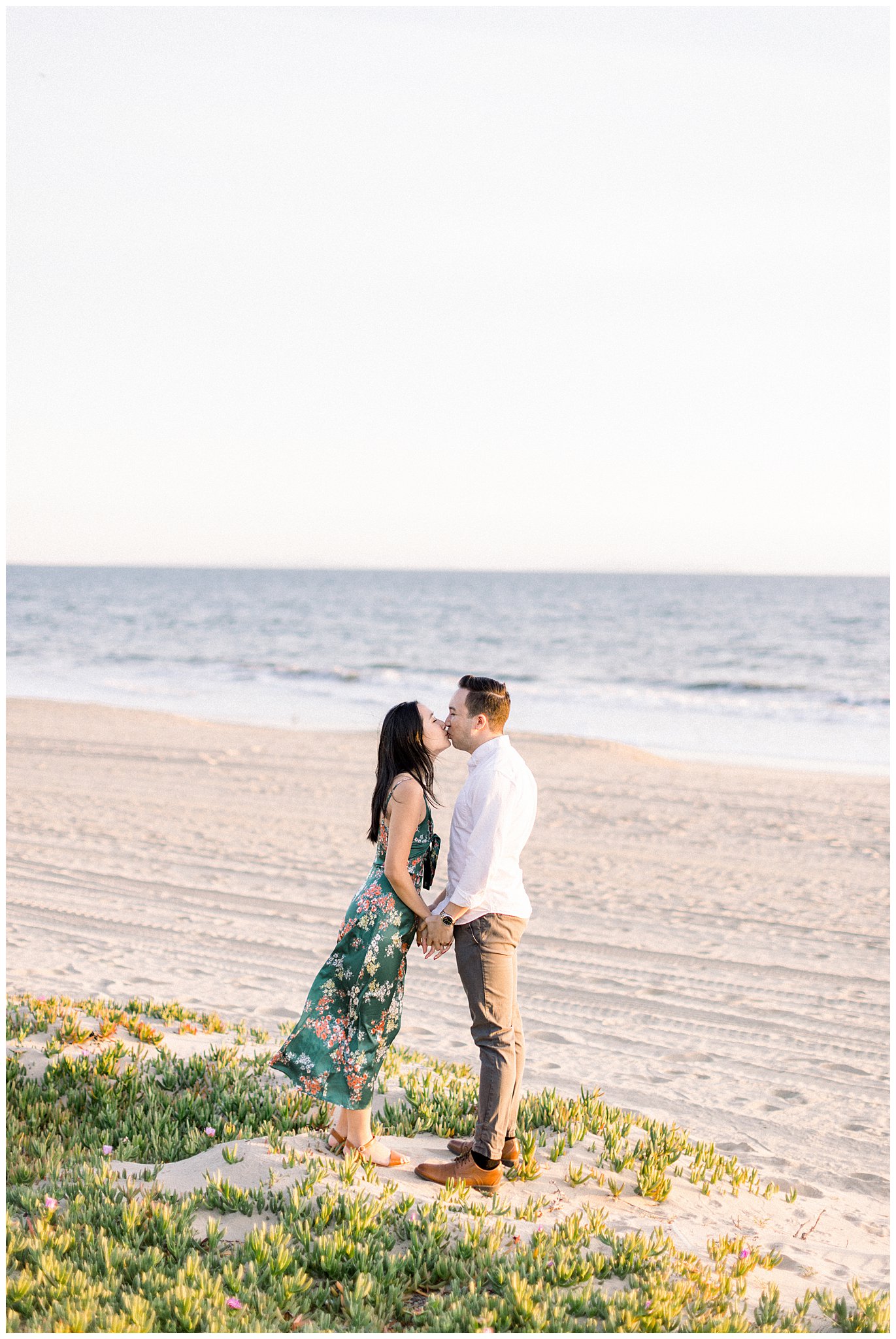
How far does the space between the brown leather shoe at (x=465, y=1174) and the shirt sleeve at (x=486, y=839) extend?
1.15 m

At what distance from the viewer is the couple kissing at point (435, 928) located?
4.20 meters

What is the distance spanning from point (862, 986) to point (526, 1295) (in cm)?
528

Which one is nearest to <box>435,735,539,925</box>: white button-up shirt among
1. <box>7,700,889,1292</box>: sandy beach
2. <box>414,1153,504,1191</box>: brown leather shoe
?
<box>414,1153,504,1191</box>: brown leather shoe

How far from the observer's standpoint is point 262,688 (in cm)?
3281

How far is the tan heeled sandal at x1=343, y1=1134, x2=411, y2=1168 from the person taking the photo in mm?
4473

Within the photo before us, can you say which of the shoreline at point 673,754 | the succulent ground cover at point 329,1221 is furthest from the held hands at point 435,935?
the shoreline at point 673,754

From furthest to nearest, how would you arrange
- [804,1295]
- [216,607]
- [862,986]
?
[216,607], [862,986], [804,1295]

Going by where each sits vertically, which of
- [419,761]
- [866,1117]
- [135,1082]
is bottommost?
[866,1117]

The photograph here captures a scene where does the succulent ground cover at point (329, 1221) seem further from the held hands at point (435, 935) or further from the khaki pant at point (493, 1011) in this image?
the held hands at point (435, 935)

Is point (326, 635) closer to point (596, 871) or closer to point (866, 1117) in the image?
point (596, 871)

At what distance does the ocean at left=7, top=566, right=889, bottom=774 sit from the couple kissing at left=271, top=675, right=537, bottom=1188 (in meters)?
16.0

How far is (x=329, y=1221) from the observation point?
3.95m

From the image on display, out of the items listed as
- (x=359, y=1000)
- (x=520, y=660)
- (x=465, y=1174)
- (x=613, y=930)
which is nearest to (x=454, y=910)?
(x=359, y=1000)

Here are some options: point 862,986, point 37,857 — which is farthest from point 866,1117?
point 37,857
